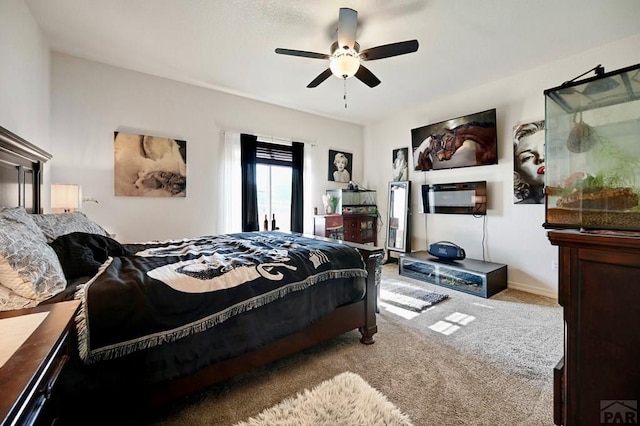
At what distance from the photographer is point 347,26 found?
2.34 meters

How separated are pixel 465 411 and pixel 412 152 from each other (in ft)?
13.4

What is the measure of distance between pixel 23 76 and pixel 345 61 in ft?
9.20

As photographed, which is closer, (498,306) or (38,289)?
(38,289)

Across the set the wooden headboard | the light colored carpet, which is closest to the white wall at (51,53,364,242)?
the wooden headboard

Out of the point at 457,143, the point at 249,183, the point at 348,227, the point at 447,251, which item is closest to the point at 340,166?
the point at 348,227

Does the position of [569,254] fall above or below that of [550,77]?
below

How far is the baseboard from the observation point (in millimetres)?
3323

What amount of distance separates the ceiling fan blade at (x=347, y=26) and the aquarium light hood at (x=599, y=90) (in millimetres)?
1788

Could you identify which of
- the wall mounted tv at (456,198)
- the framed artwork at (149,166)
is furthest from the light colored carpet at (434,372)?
the framed artwork at (149,166)

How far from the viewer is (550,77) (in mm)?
3297

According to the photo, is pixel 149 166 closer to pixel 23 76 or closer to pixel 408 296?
pixel 23 76

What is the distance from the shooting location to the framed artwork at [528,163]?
11.1 feet

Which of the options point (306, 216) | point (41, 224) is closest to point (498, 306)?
point (306, 216)

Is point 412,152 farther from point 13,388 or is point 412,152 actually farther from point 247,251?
point 13,388
